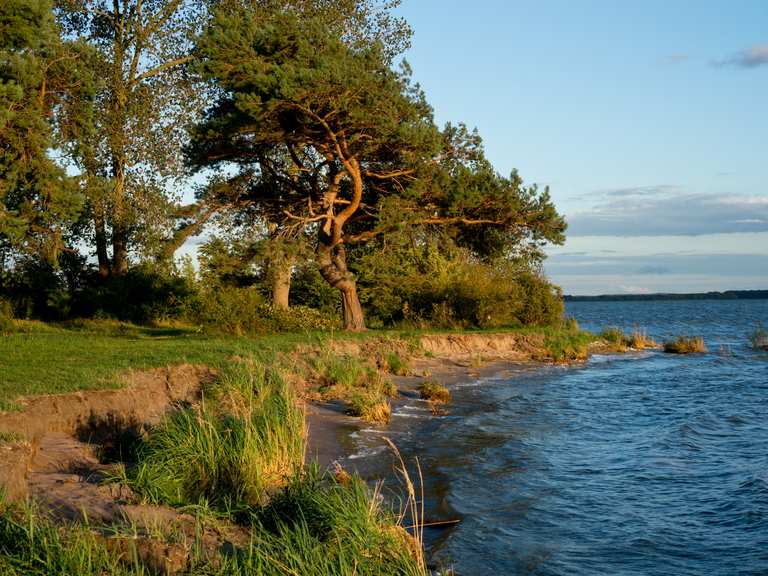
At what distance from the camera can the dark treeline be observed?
78.3 ft

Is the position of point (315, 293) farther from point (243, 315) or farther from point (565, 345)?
point (565, 345)

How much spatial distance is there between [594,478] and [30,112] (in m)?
18.4

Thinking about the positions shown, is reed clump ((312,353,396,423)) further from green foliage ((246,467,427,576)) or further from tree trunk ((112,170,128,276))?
tree trunk ((112,170,128,276))

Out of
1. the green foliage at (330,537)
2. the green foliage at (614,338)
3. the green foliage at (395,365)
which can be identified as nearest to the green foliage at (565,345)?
the green foliage at (614,338)

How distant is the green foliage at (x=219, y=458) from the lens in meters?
9.06

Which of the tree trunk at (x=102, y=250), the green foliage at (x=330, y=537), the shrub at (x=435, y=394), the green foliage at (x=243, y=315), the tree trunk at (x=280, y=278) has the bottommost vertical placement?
the shrub at (x=435, y=394)

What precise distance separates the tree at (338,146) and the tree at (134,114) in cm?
335

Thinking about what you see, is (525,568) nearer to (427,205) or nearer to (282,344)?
(282,344)

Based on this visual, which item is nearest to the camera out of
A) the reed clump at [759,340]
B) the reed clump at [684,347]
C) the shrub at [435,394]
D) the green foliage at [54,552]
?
the green foliage at [54,552]

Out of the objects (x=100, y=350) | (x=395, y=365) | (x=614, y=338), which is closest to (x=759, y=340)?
(x=614, y=338)

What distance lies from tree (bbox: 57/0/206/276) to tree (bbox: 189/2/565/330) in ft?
11.0

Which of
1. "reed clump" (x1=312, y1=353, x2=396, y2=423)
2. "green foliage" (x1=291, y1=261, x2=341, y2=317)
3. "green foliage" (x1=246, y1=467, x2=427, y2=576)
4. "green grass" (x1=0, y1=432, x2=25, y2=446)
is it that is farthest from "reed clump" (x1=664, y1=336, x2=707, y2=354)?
"green grass" (x1=0, y1=432, x2=25, y2=446)

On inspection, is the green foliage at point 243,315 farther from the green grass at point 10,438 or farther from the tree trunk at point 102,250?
the green grass at point 10,438

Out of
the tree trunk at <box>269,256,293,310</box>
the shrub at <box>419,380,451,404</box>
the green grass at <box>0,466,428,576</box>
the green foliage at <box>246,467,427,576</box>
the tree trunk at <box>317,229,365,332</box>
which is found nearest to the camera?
the green grass at <box>0,466,428,576</box>
